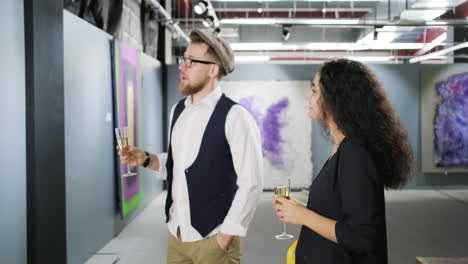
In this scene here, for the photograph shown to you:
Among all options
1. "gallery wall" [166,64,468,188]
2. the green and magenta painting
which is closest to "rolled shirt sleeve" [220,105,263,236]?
the green and magenta painting

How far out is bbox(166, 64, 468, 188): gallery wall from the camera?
840 centimetres

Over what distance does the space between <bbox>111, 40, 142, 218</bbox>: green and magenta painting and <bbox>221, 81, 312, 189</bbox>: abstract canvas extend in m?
2.68

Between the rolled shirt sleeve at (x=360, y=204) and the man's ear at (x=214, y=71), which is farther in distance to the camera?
the man's ear at (x=214, y=71)

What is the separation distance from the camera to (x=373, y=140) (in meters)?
1.38

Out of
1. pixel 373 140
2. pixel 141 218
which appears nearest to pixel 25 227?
pixel 373 140

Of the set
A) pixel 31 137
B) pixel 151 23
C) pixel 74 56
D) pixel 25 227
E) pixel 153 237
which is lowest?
pixel 153 237

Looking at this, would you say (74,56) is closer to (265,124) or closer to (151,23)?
(151,23)

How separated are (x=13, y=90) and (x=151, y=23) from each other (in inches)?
207

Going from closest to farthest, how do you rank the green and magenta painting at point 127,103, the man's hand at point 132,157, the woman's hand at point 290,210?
1. the woman's hand at point 290,210
2. the man's hand at point 132,157
3. the green and magenta painting at point 127,103

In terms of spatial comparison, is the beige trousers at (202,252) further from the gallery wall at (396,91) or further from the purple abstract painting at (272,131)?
the gallery wall at (396,91)

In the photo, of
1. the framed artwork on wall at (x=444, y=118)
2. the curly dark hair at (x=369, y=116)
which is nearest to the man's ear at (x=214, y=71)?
the curly dark hair at (x=369, y=116)

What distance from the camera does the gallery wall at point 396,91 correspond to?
27.6ft

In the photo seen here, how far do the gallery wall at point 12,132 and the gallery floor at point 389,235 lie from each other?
156 cm

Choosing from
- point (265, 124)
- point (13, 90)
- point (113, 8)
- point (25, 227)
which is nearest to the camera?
point (13, 90)
